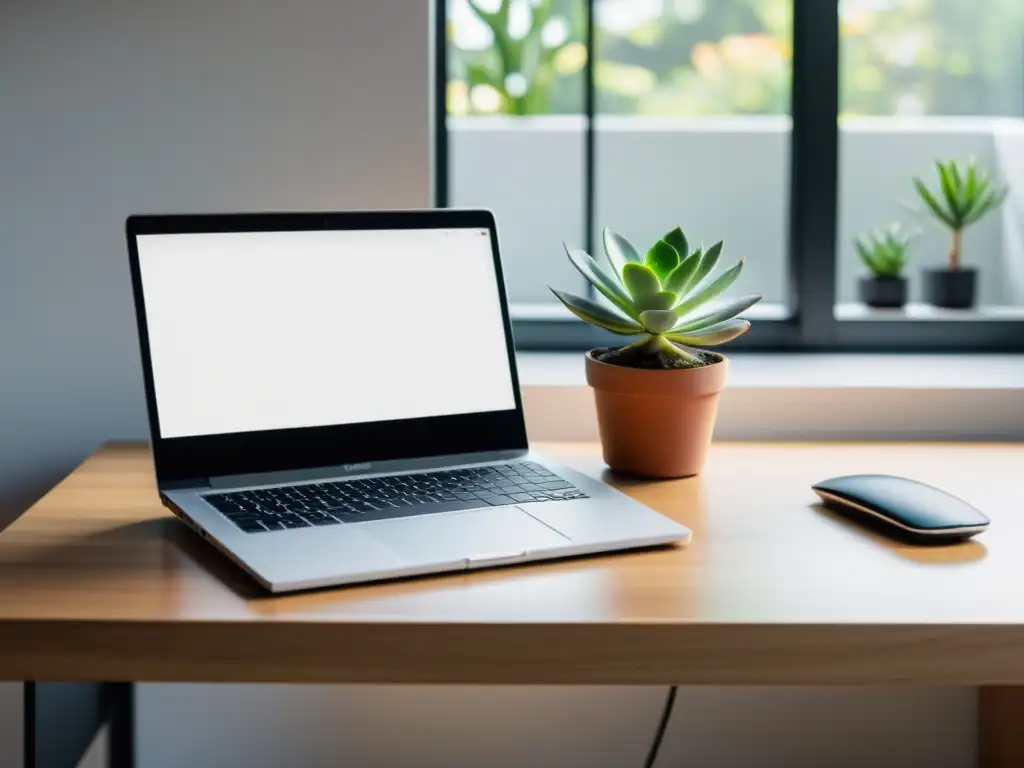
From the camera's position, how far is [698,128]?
18.0 feet

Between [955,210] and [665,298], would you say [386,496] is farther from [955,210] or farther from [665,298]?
[955,210]

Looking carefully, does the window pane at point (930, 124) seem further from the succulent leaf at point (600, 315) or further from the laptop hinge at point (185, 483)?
the laptop hinge at point (185, 483)

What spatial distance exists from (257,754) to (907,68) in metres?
5.47

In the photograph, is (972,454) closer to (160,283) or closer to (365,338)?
(365,338)

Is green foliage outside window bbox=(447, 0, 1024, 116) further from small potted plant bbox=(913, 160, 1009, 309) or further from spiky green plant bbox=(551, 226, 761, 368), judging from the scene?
spiky green plant bbox=(551, 226, 761, 368)

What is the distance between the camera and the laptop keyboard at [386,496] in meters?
1.03

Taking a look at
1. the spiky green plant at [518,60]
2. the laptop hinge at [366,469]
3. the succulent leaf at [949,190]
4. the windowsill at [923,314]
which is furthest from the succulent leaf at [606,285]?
the spiky green plant at [518,60]

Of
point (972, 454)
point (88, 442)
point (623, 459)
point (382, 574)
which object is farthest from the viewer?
point (88, 442)

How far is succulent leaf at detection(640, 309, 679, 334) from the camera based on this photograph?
1220 mm

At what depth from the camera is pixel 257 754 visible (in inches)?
61.6

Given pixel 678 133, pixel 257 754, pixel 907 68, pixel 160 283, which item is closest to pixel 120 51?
pixel 160 283

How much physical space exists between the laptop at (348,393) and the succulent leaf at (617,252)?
0.37 ft

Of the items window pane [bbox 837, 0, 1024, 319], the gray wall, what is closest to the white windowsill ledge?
the gray wall

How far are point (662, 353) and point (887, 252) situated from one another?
0.88 meters
